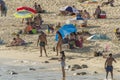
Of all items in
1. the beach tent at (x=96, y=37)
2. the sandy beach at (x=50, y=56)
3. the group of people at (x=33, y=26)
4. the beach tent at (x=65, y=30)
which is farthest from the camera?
the group of people at (x=33, y=26)

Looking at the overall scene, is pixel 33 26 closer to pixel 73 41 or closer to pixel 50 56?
pixel 73 41

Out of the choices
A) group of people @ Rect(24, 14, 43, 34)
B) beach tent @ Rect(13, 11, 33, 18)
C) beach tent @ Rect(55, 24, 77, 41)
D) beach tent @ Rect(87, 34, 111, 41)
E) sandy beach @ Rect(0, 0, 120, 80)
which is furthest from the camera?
beach tent @ Rect(13, 11, 33, 18)

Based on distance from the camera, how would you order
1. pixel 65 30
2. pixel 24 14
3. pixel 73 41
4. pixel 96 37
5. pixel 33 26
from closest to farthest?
1. pixel 73 41
2. pixel 65 30
3. pixel 96 37
4. pixel 33 26
5. pixel 24 14

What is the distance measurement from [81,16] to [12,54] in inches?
301

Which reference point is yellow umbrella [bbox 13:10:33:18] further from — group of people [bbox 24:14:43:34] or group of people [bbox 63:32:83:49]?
group of people [bbox 63:32:83:49]

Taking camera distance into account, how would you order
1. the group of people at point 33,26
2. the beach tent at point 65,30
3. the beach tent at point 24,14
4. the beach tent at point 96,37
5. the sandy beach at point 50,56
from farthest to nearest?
the beach tent at point 24,14 → the group of people at point 33,26 → the beach tent at point 96,37 → the beach tent at point 65,30 → the sandy beach at point 50,56

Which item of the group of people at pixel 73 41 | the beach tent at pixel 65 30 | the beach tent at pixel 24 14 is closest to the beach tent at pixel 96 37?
the group of people at pixel 73 41

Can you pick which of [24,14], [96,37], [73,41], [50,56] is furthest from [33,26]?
[50,56]

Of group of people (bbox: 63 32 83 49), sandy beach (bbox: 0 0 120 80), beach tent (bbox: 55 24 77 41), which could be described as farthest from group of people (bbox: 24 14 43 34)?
group of people (bbox: 63 32 83 49)

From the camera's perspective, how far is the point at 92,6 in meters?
36.2

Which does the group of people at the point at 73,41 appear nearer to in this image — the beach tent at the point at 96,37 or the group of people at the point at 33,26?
the beach tent at the point at 96,37

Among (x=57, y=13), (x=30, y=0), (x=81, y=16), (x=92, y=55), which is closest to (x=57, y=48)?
(x=92, y=55)

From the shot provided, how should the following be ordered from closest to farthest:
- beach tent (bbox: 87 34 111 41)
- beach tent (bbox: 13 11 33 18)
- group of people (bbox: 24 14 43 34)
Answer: beach tent (bbox: 87 34 111 41)
group of people (bbox: 24 14 43 34)
beach tent (bbox: 13 11 33 18)

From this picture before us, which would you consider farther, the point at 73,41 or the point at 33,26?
the point at 33,26
